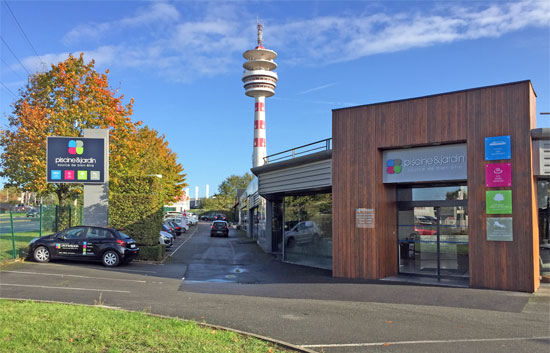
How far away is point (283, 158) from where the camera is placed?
19859 millimetres

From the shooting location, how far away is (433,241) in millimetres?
14719

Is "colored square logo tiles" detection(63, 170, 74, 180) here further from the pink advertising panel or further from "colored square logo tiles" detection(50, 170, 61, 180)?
the pink advertising panel

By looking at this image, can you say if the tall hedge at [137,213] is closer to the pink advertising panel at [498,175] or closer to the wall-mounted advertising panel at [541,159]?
the pink advertising panel at [498,175]

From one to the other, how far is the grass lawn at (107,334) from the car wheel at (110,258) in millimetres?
9079

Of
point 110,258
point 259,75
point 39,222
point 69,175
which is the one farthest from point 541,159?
point 259,75

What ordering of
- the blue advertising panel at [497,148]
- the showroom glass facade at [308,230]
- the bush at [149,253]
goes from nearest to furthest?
the blue advertising panel at [497,148] → the showroom glass facade at [308,230] → the bush at [149,253]

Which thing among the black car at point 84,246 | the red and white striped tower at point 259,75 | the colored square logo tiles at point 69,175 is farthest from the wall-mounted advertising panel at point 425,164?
the red and white striped tower at point 259,75

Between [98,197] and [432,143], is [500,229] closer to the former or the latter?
[432,143]

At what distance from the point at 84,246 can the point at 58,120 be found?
35.3 feet

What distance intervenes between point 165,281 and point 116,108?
16228 millimetres

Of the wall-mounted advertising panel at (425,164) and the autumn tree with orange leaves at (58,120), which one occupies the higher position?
the autumn tree with orange leaves at (58,120)

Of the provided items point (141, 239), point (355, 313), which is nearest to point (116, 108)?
point (141, 239)

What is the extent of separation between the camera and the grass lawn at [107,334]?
→ 621 cm

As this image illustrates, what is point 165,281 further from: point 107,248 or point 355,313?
point 355,313
